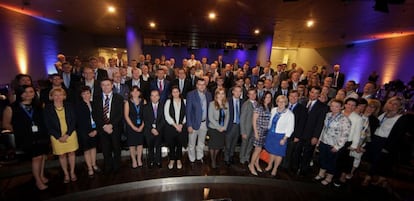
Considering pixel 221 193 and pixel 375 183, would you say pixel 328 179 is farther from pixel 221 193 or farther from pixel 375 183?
pixel 221 193

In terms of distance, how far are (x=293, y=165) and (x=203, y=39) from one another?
9253 millimetres

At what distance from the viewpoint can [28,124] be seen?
2459 mm

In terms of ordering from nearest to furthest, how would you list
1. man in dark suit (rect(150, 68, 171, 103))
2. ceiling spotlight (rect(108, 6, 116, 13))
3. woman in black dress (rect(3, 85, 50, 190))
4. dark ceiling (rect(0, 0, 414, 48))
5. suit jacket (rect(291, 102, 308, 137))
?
woman in black dress (rect(3, 85, 50, 190))
suit jacket (rect(291, 102, 308, 137))
man in dark suit (rect(150, 68, 171, 103))
dark ceiling (rect(0, 0, 414, 48))
ceiling spotlight (rect(108, 6, 116, 13))

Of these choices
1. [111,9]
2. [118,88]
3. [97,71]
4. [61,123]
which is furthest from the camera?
[111,9]

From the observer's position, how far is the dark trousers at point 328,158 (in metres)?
2.95

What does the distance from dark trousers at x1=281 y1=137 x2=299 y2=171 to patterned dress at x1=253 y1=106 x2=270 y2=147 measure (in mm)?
546

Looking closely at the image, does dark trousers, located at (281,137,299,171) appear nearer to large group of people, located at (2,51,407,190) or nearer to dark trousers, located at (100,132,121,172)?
large group of people, located at (2,51,407,190)

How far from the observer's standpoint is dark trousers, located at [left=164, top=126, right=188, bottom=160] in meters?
3.17

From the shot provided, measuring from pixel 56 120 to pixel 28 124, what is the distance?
0.34m

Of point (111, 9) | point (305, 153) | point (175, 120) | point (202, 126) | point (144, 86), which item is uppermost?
point (111, 9)

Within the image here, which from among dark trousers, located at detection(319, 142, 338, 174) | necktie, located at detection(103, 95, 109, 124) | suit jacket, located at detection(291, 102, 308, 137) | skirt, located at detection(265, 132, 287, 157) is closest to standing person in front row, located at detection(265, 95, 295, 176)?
skirt, located at detection(265, 132, 287, 157)

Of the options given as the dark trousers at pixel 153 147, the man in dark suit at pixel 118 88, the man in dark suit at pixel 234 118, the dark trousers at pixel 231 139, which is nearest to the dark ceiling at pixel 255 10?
the man in dark suit at pixel 118 88

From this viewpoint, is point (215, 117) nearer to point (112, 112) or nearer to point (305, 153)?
point (112, 112)

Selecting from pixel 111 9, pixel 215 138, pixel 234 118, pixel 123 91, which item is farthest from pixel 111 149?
pixel 111 9
